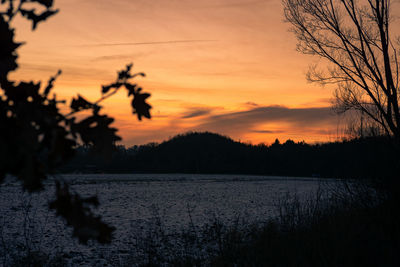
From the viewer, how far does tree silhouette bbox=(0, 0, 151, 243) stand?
1.24m

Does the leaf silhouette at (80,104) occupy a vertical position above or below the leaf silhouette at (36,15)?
below

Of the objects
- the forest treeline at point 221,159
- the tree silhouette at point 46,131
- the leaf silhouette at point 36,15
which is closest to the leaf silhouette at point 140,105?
the tree silhouette at point 46,131

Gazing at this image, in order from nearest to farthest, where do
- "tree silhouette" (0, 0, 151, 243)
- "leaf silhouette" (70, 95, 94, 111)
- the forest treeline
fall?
"tree silhouette" (0, 0, 151, 243)
"leaf silhouette" (70, 95, 94, 111)
the forest treeline

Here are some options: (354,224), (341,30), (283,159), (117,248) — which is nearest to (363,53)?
(341,30)

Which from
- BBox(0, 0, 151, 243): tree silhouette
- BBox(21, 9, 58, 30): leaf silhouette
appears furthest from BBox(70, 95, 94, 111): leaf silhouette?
BBox(21, 9, 58, 30): leaf silhouette

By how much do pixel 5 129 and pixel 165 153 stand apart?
9589 cm

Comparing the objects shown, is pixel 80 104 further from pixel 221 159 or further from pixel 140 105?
pixel 221 159

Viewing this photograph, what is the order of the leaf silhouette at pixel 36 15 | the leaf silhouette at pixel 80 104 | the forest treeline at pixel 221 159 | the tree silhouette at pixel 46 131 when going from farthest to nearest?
the forest treeline at pixel 221 159 < the leaf silhouette at pixel 36 15 < the leaf silhouette at pixel 80 104 < the tree silhouette at pixel 46 131

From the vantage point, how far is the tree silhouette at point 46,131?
124 cm

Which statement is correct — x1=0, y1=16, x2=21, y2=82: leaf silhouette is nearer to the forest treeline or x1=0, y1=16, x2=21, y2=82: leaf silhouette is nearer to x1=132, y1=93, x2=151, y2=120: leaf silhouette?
x1=132, y1=93, x2=151, y2=120: leaf silhouette

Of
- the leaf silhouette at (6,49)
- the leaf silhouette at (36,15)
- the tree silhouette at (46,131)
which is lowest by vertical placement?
the tree silhouette at (46,131)

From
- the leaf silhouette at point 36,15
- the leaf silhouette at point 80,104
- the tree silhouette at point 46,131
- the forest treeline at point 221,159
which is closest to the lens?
the tree silhouette at point 46,131

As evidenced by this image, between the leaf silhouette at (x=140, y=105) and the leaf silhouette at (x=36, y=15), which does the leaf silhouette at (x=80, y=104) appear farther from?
the leaf silhouette at (x=36, y=15)

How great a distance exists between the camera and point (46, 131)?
1380 mm
